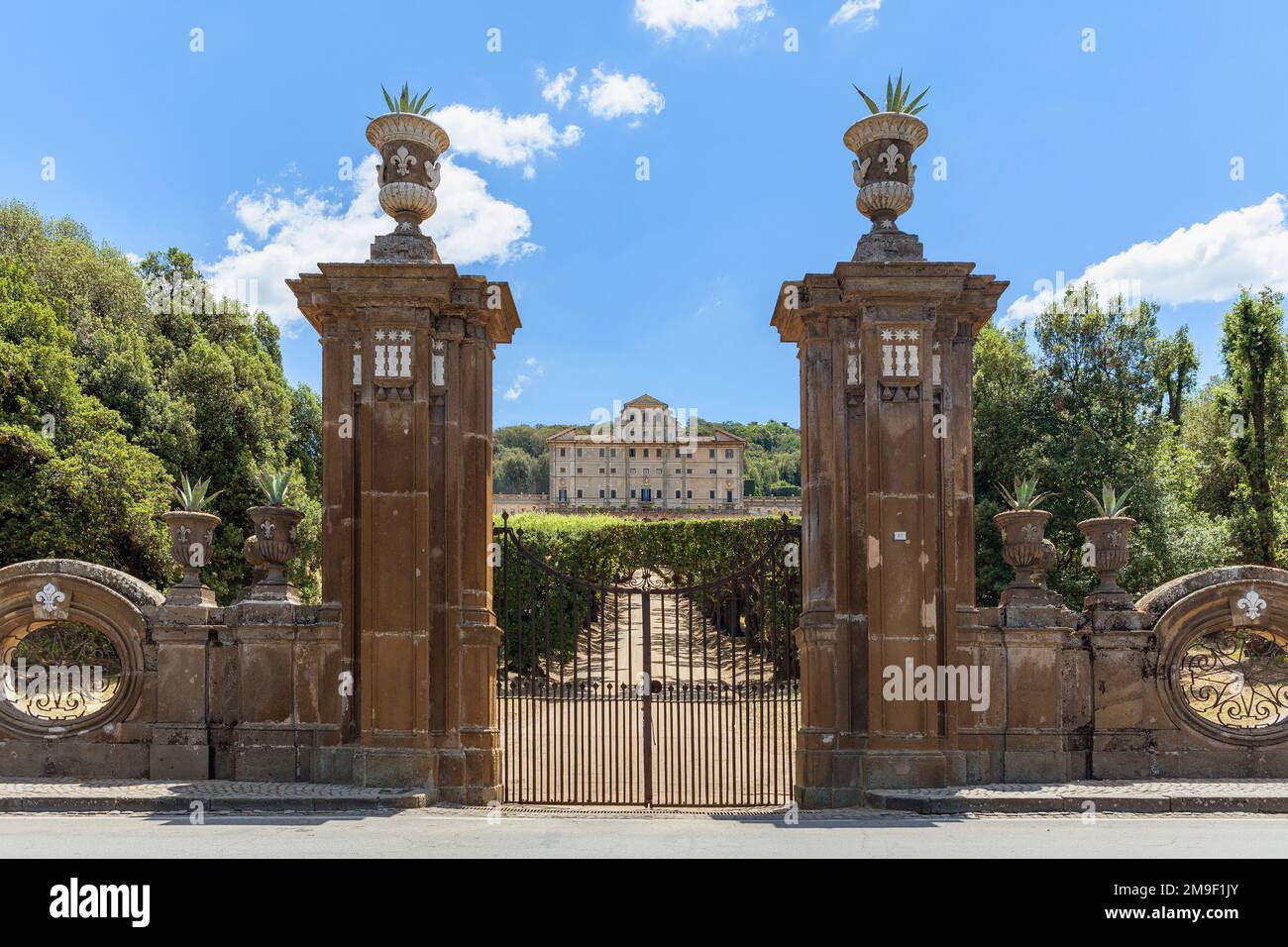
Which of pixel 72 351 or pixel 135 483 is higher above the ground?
pixel 72 351

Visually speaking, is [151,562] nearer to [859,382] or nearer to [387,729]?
[387,729]

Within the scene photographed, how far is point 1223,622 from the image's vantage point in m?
9.88

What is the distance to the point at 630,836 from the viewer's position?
8.10m

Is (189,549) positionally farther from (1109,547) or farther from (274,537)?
(1109,547)

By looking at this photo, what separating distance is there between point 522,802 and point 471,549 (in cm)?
255

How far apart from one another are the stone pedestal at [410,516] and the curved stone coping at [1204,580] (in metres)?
6.49

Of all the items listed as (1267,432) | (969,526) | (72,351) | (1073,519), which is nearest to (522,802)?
(969,526)

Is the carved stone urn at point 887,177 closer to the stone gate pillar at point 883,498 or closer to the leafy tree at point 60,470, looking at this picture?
the stone gate pillar at point 883,498

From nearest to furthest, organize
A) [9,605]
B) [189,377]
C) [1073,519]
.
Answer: [9,605]
[1073,519]
[189,377]

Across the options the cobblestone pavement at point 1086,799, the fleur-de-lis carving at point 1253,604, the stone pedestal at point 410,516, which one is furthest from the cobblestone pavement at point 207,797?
the fleur-de-lis carving at point 1253,604

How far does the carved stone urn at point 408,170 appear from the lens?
32.7 feet

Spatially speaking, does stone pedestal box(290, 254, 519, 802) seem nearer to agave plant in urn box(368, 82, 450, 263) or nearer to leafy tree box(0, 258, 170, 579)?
agave plant in urn box(368, 82, 450, 263)

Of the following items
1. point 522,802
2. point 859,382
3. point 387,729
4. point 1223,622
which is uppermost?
point 859,382

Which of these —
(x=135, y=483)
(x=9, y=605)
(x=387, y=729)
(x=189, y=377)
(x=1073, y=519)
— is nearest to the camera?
(x=387, y=729)
